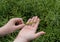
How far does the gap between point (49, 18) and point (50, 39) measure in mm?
378

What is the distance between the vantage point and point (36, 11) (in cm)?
410

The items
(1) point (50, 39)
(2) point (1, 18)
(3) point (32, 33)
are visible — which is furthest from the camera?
(2) point (1, 18)

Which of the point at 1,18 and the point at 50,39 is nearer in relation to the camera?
the point at 50,39

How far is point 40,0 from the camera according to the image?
419cm

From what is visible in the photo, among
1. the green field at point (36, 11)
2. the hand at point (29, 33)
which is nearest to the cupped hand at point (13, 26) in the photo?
the hand at point (29, 33)

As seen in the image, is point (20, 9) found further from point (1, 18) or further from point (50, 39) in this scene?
point (50, 39)

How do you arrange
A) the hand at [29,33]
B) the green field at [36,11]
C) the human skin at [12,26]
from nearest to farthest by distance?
the hand at [29,33], the human skin at [12,26], the green field at [36,11]

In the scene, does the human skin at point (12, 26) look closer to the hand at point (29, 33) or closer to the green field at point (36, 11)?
the hand at point (29, 33)

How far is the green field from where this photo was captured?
12.9 ft

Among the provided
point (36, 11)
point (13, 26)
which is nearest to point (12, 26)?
point (13, 26)

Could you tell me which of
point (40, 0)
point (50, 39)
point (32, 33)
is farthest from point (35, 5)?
point (32, 33)

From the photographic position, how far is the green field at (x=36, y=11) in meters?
3.92

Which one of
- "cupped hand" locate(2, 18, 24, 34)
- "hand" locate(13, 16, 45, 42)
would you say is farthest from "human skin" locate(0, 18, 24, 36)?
"hand" locate(13, 16, 45, 42)

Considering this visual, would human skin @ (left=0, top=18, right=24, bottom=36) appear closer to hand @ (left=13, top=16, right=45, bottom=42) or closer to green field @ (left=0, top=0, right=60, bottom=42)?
hand @ (left=13, top=16, right=45, bottom=42)
